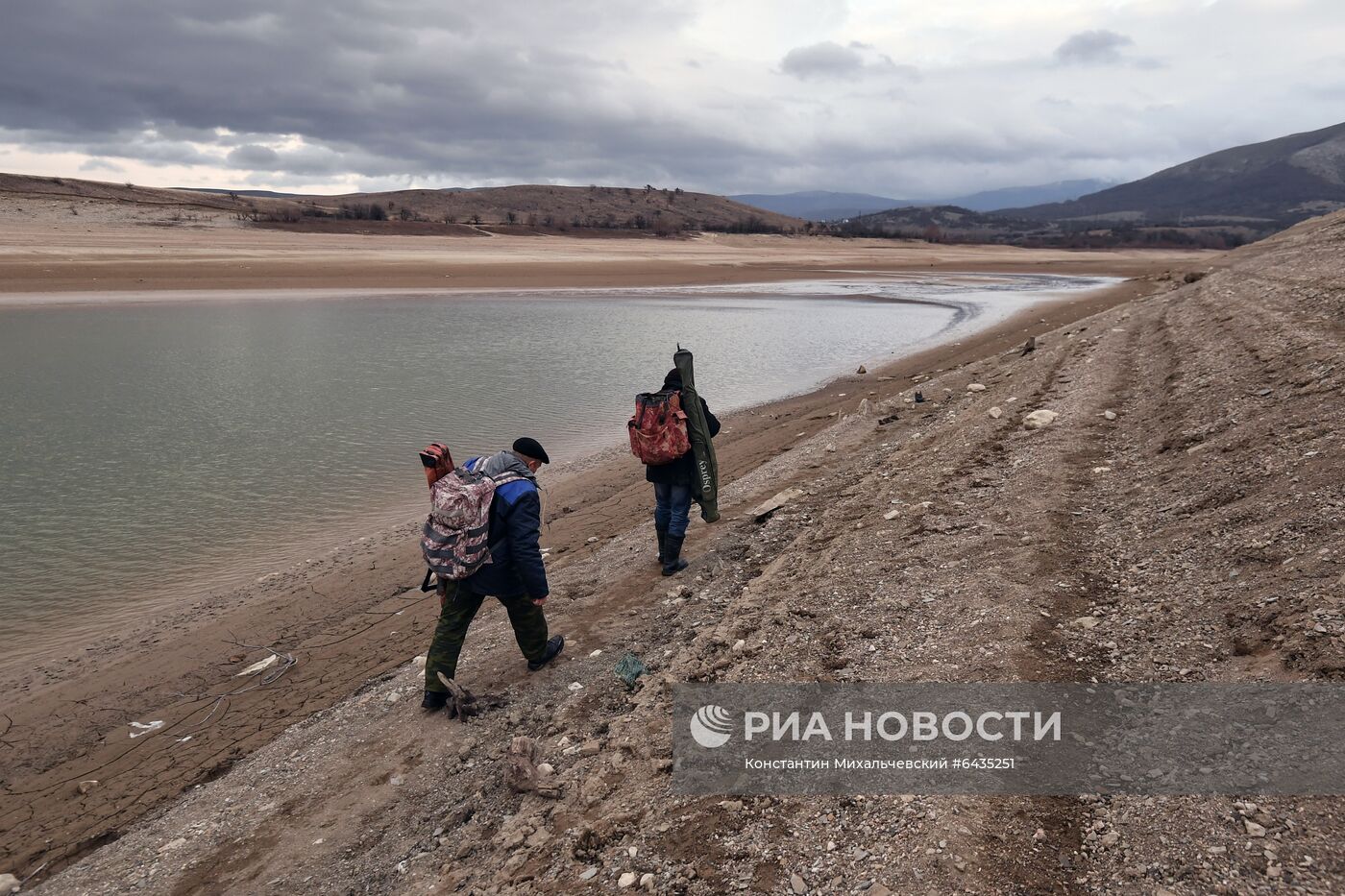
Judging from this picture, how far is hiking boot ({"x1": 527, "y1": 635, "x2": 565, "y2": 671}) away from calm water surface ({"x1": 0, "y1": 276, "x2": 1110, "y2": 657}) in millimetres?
4717

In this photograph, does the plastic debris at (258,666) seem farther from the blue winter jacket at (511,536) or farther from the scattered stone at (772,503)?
the scattered stone at (772,503)

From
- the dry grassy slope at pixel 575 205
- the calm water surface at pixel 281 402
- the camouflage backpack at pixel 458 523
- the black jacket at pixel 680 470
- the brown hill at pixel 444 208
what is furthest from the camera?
the dry grassy slope at pixel 575 205

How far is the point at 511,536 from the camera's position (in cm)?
508

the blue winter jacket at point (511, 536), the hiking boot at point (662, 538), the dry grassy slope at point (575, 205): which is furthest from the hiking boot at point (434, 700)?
the dry grassy slope at point (575, 205)

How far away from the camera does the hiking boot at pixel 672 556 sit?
697 centimetres

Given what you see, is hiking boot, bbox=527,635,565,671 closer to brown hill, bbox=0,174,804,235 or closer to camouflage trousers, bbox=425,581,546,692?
camouflage trousers, bbox=425,581,546,692

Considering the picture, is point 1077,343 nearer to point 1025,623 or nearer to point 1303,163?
point 1025,623

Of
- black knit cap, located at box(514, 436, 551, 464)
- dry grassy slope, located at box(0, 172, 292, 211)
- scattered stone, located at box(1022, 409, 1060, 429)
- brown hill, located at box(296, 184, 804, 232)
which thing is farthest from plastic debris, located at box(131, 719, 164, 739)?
brown hill, located at box(296, 184, 804, 232)

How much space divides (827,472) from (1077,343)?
23.4 ft

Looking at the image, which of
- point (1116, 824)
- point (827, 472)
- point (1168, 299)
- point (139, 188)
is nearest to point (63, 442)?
point (827, 472)

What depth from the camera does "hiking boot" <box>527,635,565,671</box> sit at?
18.7 ft

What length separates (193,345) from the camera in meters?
23.1

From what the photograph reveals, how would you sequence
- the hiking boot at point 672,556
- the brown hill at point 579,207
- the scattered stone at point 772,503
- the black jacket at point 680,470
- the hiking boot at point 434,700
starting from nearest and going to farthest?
the hiking boot at point 434,700 → the black jacket at point 680,470 → the hiking boot at point 672,556 → the scattered stone at point 772,503 → the brown hill at point 579,207

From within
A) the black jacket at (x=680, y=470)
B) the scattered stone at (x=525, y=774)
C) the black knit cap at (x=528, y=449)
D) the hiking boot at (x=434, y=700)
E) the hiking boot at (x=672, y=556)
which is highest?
the black knit cap at (x=528, y=449)
